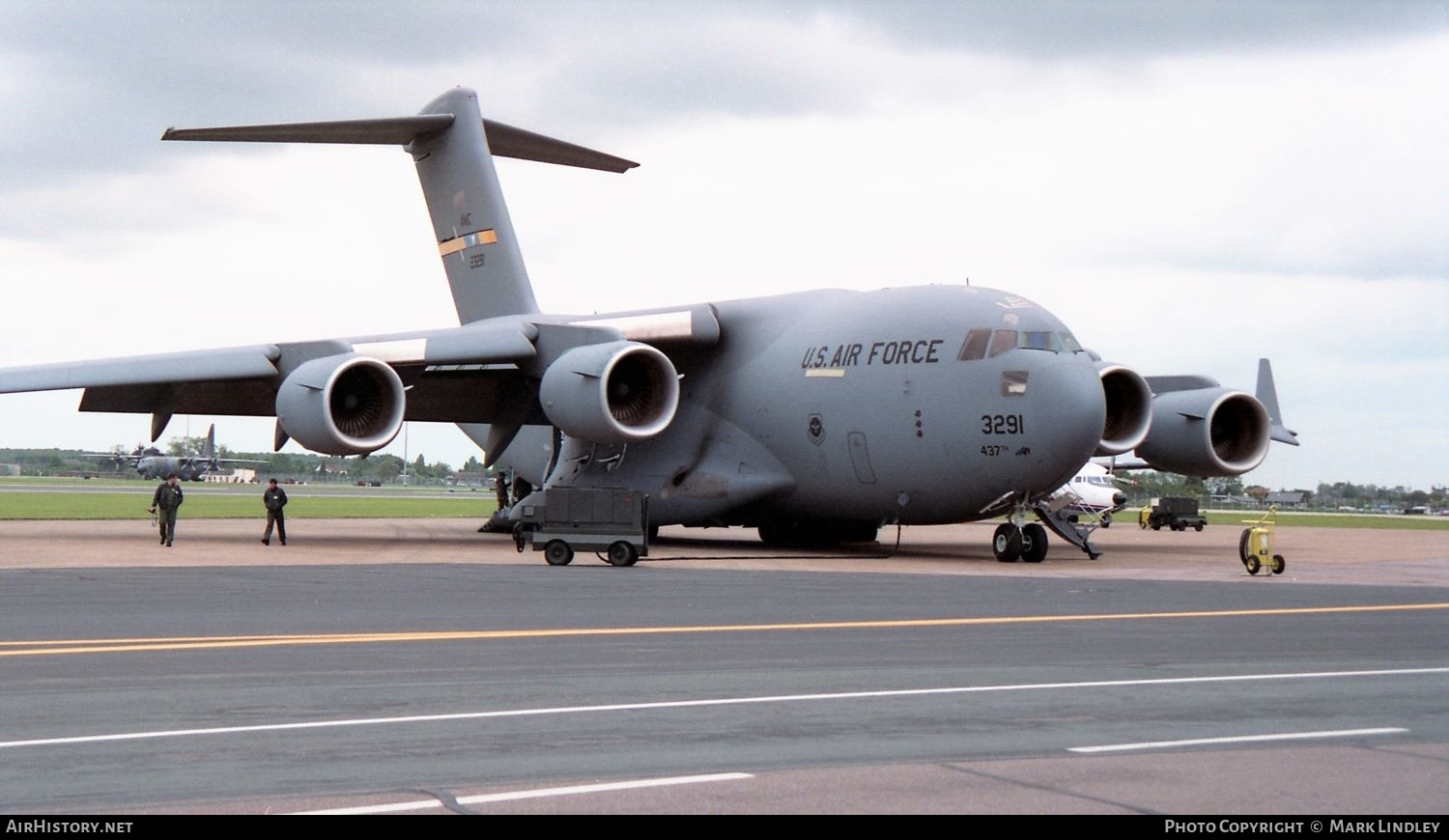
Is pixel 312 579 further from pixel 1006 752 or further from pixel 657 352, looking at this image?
pixel 1006 752

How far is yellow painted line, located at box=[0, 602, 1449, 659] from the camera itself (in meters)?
12.4

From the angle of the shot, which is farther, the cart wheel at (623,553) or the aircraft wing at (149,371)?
the aircraft wing at (149,371)

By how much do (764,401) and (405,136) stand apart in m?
12.6

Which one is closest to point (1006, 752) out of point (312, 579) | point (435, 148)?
point (312, 579)

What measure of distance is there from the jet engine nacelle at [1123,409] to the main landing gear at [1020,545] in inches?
134

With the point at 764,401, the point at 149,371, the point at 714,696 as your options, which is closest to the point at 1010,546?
the point at 764,401

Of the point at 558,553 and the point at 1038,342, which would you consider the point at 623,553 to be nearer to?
the point at 558,553

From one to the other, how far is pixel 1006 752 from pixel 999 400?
762 inches

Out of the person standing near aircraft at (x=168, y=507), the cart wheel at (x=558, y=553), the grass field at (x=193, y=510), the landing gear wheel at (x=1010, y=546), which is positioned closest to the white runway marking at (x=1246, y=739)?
the cart wheel at (x=558, y=553)

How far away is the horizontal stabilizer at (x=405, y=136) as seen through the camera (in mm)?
34062

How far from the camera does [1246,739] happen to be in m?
8.26

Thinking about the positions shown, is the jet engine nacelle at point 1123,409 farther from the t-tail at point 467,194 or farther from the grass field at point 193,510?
the grass field at point 193,510

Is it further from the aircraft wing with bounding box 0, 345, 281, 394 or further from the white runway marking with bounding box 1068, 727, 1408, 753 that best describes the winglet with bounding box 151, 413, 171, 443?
the white runway marking with bounding box 1068, 727, 1408, 753

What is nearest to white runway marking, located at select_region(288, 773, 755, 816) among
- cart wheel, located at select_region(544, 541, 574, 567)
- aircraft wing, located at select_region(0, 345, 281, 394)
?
cart wheel, located at select_region(544, 541, 574, 567)
